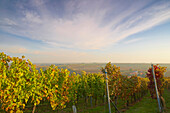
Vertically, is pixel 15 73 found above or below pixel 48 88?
above

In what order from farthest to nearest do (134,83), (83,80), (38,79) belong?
(83,80), (134,83), (38,79)

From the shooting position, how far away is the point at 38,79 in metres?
16.8

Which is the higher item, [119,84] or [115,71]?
[115,71]

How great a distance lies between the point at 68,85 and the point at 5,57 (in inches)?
444

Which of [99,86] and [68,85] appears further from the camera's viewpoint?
[99,86]

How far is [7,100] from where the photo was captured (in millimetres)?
13297

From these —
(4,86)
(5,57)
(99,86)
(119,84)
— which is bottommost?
(99,86)

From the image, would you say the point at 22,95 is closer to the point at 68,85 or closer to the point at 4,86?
the point at 4,86

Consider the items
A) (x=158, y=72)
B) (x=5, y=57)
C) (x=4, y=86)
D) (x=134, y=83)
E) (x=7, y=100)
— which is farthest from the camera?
(x=134, y=83)

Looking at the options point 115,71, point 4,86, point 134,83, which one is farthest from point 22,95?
point 134,83

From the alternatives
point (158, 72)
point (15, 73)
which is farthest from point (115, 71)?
point (15, 73)

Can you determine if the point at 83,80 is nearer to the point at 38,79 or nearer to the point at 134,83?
the point at 134,83

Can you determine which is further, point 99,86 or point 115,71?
point 99,86

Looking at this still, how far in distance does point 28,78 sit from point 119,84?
16185 millimetres
